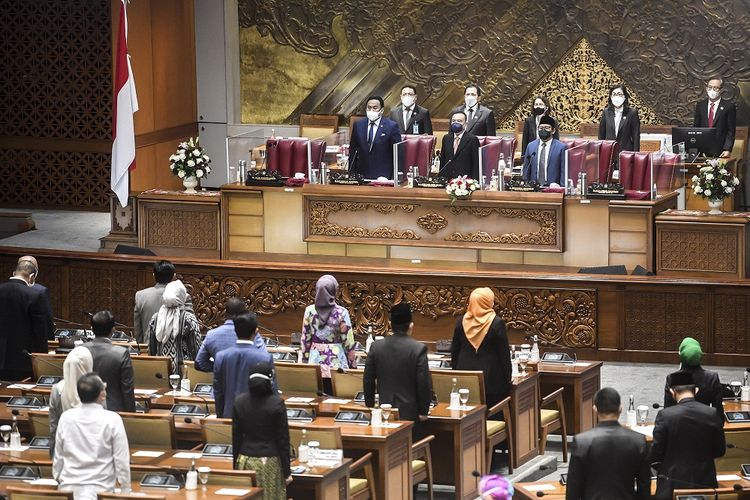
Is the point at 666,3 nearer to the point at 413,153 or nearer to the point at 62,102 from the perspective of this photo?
the point at 413,153

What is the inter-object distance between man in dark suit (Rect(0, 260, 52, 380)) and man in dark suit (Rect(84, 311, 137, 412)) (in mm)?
2249

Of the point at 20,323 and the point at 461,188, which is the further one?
the point at 461,188

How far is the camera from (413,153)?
55.7ft

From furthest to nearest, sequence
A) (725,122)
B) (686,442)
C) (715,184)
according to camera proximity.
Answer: (725,122)
(715,184)
(686,442)

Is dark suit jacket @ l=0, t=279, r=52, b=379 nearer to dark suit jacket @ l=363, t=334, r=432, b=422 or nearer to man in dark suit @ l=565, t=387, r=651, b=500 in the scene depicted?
dark suit jacket @ l=363, t=334, r=432, b=422

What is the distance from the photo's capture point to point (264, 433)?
8742mm

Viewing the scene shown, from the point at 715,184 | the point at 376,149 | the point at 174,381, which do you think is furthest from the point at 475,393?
the point at 376,149

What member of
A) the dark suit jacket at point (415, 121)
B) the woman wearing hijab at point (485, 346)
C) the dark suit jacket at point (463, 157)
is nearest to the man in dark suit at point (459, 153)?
the dark suit jacket at point (463, 157)

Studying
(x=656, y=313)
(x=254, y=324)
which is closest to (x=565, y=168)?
(x=656, y=313)

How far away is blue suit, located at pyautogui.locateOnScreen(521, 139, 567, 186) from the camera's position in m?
16.1

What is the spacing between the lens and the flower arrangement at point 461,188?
1579cm

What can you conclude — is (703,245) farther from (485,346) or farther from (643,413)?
(643,413)

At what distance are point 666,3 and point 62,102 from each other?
26.5 feet

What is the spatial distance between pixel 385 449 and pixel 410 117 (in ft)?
29.1
